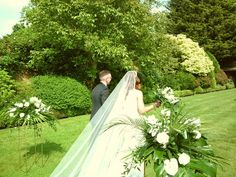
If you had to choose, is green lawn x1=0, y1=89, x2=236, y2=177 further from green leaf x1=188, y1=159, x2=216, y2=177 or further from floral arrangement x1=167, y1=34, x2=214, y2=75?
floral arrangement x1=167, y1=34, x2=214, y2=75

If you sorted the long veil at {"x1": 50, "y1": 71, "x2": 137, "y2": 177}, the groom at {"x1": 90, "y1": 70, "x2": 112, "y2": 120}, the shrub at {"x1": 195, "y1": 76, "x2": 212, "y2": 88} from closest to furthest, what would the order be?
the long veil at {"x1": 50, "y1": 71, "x2": 137, "y2": 177}
the groom at {"x1": 90, "y1": 70, "x2": 112, "y2": 120}
the shrub at {"x1": 195, "y1": 76, "x2": 212, "y2": 88}

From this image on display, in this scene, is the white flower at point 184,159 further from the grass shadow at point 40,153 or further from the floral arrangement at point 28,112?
the grass shadow at point 40,153

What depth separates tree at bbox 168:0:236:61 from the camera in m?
44.0

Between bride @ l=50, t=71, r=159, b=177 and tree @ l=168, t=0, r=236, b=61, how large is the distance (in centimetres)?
3694

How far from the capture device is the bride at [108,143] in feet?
23.5

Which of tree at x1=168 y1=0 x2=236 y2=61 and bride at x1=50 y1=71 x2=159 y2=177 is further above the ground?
tree at x1=168 y1=0 x2=236 y2=61

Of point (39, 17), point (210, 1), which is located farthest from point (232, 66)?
point (39, 17)

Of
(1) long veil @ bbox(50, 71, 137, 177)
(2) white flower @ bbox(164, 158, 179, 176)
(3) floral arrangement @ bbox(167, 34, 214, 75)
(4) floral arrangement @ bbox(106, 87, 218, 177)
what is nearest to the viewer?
(2) white flower @ bbox(164, 158, 179, 176)

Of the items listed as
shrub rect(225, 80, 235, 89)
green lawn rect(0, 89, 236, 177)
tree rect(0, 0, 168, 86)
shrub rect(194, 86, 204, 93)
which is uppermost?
tree rect(0, 0, 168, 86)

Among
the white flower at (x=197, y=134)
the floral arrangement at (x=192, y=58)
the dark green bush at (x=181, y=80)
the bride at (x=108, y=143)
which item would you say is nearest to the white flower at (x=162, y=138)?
the white flower at (x=197, y=134)

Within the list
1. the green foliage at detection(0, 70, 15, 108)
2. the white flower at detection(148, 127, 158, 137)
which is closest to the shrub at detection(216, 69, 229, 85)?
the green foliage at detection(0, 70, 15, 108)

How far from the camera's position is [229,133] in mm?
13000

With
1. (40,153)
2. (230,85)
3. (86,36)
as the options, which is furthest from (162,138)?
(230,85)

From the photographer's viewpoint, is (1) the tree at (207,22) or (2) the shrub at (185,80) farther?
(1) the tree at (207,22)
